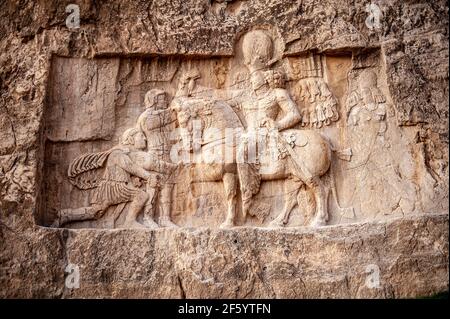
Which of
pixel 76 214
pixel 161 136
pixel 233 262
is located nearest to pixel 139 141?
pixel 161 136

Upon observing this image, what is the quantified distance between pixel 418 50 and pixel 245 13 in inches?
77.5

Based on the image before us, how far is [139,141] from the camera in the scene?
782cm

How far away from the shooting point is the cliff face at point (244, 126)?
721 centimetres

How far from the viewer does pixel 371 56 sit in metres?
7.95

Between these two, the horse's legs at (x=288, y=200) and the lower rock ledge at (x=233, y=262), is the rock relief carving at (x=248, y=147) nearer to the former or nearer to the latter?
the horse's legs at (x=288, y=200)

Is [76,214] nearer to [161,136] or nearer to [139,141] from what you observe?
[139,141]

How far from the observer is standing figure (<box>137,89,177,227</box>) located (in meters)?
7.71

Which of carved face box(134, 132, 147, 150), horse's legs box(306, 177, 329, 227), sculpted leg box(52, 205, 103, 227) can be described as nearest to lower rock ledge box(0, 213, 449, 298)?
horse's legs box(306, 177, 329, 227)

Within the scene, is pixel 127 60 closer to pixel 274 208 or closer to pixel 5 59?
pixel 5 59

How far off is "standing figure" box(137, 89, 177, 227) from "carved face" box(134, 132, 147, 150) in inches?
1.8

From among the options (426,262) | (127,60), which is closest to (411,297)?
(426,262)

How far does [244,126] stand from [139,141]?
3.91ft

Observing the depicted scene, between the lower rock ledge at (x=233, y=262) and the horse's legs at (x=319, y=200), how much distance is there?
0.19 m

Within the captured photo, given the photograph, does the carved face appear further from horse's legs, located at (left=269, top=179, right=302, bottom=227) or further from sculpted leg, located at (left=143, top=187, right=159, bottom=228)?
horse's legs, located at (left=269, top=179, right=302, bottom=227)
